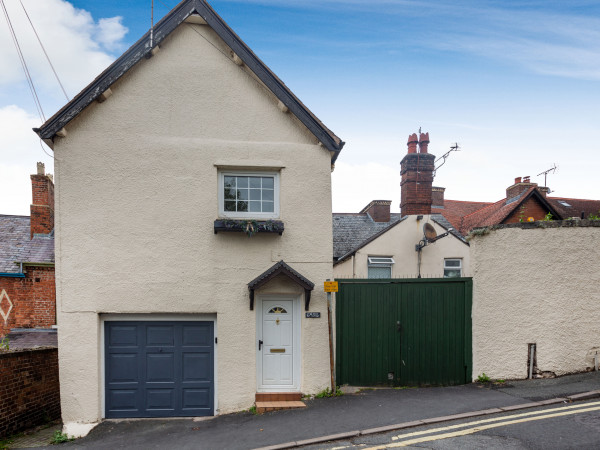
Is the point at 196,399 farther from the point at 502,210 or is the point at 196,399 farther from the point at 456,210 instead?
the point at 456,210

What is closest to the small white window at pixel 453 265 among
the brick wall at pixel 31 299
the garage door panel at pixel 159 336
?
the garage door panel at pixel 159 336

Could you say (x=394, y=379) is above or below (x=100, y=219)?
below

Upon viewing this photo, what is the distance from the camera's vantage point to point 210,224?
7953mm

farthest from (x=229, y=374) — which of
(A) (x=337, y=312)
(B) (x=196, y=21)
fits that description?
(B) (x=196, y=21)

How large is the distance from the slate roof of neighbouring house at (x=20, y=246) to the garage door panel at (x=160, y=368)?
631 centimetres

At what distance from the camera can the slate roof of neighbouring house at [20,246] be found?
1177cm

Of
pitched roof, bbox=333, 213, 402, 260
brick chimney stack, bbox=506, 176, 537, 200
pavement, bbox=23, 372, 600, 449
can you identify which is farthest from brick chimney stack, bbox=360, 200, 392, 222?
pavement, bbox=23, 372, 600, 449

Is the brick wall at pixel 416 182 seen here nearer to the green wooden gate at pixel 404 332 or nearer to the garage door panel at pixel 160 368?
the green wooden gate at pixel 404 332

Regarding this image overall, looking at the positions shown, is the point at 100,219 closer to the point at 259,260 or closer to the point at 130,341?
the point at 130,341

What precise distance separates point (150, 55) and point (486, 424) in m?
9.18

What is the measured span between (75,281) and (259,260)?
12.1 feet

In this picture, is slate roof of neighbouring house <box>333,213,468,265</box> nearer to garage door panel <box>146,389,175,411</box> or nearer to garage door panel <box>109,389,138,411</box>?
garage door panel <box>146,389,175,411</box>

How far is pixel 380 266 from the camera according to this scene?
1577 cm

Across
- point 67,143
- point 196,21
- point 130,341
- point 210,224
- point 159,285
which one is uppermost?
point 196,21
